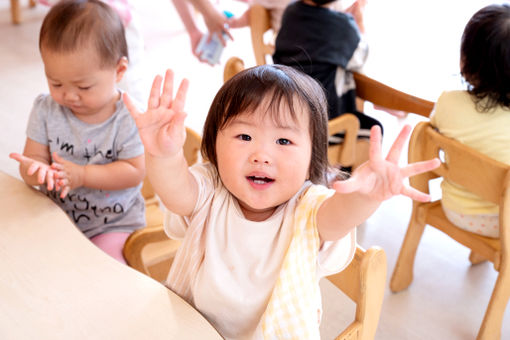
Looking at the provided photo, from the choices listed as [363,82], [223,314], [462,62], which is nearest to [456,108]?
[462,62]

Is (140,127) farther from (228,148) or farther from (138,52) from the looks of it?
(138,52)

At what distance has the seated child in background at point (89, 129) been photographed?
117 centimetres

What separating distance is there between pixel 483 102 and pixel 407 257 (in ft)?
1.89

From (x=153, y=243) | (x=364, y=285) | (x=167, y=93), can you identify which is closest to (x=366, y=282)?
(x=364, y=285)

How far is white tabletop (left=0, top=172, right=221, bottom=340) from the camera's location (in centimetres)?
74

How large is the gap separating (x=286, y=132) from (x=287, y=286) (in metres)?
0.24

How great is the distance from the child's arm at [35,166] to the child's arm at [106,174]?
0.18ft

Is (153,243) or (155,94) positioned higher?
(155,94)

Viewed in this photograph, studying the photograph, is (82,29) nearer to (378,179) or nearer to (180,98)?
(180,98)

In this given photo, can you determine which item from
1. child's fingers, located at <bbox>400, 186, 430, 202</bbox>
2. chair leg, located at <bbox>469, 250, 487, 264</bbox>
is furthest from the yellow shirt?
child's fingers, located at <bbox>400, 186, 430, 202</bbox>

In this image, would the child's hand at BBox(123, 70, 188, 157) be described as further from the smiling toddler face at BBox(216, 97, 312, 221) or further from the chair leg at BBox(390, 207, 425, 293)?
the chair leg at BBox(390, 207, 425, 293)

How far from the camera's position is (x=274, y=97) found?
0.84 meters

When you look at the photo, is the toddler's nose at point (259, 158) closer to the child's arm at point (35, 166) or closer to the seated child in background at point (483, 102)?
the child's arm at point (35, 166)

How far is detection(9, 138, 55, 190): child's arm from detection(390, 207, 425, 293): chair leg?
113cm
